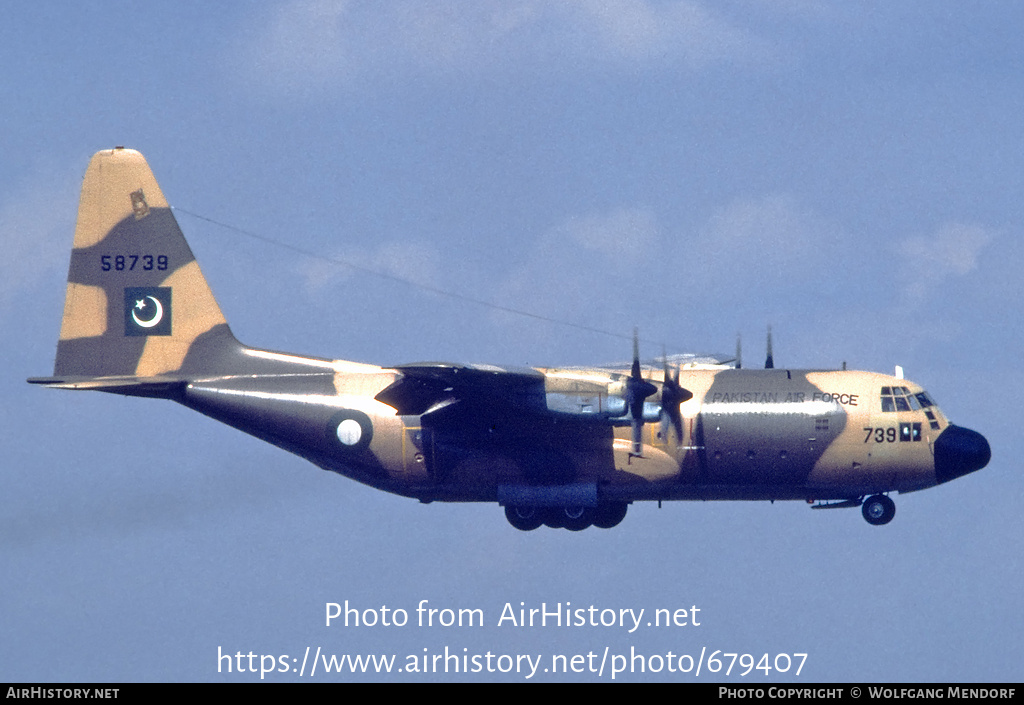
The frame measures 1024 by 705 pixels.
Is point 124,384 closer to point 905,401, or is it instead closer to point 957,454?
point 905,401

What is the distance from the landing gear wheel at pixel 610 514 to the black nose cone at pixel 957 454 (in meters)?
7.39

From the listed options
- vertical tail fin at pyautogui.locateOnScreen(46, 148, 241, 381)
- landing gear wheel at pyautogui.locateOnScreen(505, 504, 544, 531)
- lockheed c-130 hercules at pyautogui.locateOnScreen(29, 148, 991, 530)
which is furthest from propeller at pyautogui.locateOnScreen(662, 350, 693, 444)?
vertical tail fin at pyautogui.locateOnScreen(46, 148, 241, 381)

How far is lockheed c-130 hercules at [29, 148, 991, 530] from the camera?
37906 mm

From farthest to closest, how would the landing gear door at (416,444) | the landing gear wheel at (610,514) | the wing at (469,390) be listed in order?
the landing gear wheel at (610,514) → the landing gear door at (416,444) → the wing at (469,390)

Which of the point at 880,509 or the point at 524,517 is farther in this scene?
the point at 524,517

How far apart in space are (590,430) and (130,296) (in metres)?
11.8

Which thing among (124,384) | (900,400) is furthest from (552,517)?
(124,384)

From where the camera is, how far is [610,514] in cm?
4022

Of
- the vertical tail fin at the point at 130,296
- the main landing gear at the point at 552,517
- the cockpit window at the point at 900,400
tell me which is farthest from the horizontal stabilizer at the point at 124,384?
the cockpit window at the point at 900,400

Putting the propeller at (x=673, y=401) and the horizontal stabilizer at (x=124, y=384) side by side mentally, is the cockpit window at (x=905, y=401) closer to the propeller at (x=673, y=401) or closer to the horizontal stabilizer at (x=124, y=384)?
the propeller at (x=673, y=401)

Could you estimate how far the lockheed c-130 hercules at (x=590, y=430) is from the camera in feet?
124

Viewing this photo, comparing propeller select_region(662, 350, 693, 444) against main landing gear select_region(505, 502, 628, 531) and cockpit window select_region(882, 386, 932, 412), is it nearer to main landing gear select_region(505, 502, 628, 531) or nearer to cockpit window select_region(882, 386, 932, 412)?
main landing gear select_region(505, 502, 628, 531)
